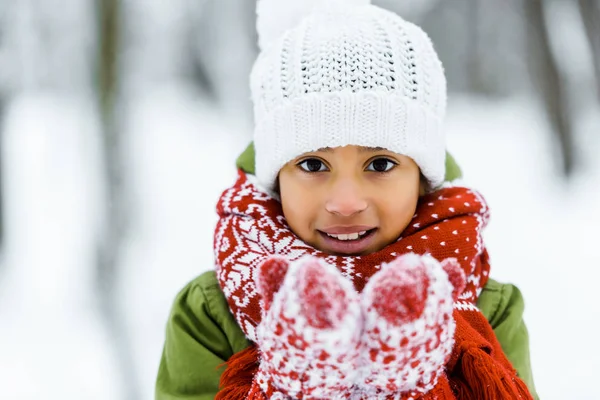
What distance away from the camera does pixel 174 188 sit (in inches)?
73.4

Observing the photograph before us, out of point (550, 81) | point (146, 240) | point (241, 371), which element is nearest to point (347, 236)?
point (241, 371)

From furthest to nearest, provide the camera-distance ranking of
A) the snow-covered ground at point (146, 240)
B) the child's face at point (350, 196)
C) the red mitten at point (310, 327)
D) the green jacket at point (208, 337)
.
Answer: the snow-covered ground at point (146, 240)
the green jacket at point (208, 337)
the child's face at point (350, 196)
the red mitten at point (310, 327)

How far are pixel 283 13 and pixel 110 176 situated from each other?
987 millimetres

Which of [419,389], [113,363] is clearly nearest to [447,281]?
[419,389]

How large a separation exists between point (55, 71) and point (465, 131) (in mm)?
1321

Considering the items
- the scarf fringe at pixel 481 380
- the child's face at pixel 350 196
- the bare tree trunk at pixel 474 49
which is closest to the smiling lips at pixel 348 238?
the child's face at pixel 350 196

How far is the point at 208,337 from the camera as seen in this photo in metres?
0.96

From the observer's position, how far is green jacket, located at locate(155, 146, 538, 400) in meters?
0.94

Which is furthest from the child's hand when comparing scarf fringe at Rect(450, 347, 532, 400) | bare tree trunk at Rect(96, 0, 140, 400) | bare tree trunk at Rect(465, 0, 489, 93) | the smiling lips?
bare tree trunk at Rect(465, 0, 489, 93)

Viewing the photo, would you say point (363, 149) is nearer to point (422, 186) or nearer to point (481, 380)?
point (422, 186)

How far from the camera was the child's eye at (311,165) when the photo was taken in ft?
2.85

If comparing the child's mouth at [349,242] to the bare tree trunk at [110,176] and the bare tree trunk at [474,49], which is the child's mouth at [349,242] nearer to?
the bare tree trunk at [110,176]

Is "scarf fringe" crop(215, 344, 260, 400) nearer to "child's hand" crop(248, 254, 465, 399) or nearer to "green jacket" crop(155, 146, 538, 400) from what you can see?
"green jacket" crop(155, 146, 538, 400)

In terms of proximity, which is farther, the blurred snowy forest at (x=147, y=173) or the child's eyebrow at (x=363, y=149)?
the blurred snowy forest at (x=147, y=173)
